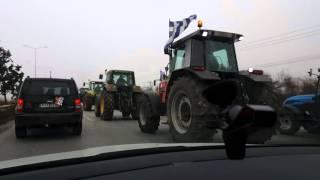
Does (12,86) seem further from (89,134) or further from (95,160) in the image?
(95,160)

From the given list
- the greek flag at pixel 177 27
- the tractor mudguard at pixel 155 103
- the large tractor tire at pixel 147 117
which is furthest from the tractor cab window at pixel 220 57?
the greek flag at pixel 177 27

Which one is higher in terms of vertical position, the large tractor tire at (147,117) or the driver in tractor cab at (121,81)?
the driver in tractor cab at (121,81)

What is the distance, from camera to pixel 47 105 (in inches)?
469

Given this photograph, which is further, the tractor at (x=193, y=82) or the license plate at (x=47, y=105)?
the license plate at (x=47, y=105)

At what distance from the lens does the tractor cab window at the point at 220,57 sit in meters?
10.4

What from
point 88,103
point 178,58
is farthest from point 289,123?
point 88,103

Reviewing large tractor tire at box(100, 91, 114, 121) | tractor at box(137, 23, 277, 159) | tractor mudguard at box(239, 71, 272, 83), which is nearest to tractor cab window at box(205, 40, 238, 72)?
tractor at box(137, 23, 277, 159)

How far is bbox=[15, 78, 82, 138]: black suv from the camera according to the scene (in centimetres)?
1166

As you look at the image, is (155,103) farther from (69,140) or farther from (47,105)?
(47,105)

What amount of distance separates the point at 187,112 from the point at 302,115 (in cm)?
383

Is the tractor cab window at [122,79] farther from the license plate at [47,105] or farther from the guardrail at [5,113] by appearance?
the license plate at [47,105]

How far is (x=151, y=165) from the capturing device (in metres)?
2.22

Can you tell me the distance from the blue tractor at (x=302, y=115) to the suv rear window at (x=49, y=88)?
5917 mm

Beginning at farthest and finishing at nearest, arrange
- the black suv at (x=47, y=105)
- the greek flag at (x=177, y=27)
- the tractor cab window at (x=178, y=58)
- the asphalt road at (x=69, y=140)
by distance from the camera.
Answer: the greek flag at (x=177, y=27) < the black suv at (x=47, y=105) < the tractor cab window at (x=178, y=58) < the asphalt road at (x=69, y=140)
